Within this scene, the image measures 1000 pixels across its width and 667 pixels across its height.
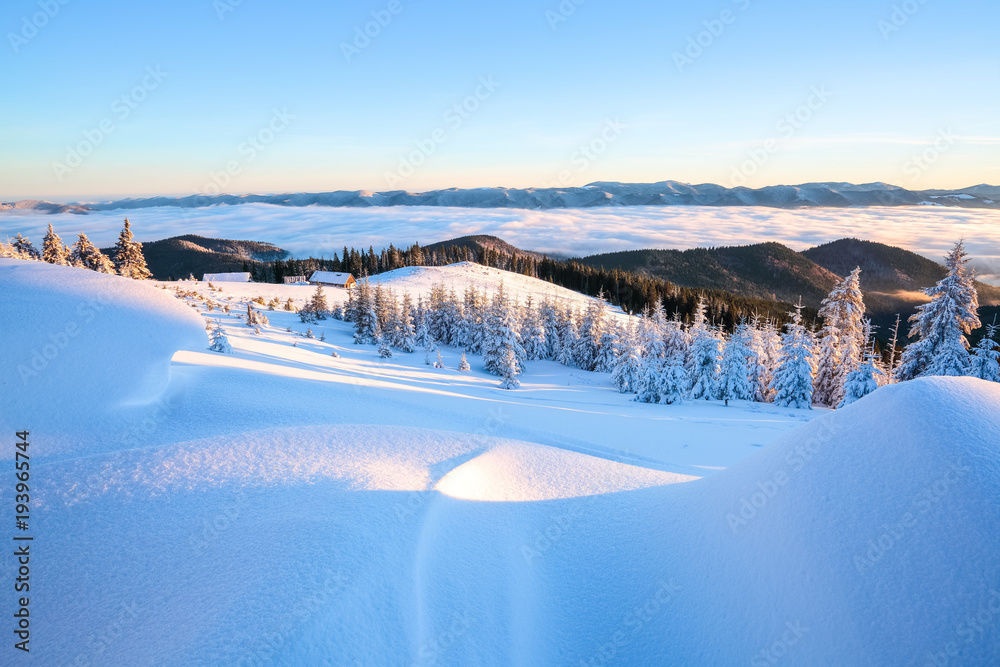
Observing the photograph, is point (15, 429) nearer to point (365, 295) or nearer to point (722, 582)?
point (722, 582)

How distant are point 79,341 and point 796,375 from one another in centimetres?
3335

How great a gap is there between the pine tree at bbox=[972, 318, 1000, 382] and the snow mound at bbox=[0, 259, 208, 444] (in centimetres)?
3351

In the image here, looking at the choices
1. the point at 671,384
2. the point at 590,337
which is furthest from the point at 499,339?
the point at 671,384

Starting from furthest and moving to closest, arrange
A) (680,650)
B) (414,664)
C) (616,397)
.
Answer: (616,397) < (680,650) < (414,664)

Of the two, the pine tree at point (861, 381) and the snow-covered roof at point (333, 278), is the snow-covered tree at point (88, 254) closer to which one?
the snow-covered roof at point (333, 278)

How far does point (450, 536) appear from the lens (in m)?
6.14

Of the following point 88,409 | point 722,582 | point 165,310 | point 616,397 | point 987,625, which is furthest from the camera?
point 616,397

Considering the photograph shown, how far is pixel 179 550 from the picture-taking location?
4.90 metres

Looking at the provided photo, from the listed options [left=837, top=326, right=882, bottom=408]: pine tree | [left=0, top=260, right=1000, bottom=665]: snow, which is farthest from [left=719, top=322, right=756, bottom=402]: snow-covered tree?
[left=0, top=260, right=1000, bottom=665]: snow

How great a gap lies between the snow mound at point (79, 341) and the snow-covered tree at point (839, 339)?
3570cm

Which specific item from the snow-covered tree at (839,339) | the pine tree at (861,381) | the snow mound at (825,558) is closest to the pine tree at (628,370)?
the pine tree at (861,381)

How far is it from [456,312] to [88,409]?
46.1 meters

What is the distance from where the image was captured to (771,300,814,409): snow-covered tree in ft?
90.7

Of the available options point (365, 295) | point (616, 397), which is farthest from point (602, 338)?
point (365, 295)
